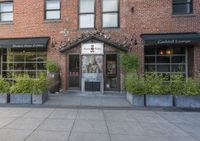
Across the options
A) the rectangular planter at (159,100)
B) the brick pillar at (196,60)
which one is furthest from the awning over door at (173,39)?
the rectangular planter at (159,100)

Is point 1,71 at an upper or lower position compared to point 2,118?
upper

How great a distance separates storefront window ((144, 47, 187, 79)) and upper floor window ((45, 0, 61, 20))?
6.87m

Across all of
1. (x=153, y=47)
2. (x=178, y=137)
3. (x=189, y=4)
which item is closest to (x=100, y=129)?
(x=178, y=137)

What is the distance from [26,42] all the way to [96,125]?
33.8 ft

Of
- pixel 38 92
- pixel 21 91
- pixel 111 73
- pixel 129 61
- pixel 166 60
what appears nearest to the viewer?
pixel 38 92

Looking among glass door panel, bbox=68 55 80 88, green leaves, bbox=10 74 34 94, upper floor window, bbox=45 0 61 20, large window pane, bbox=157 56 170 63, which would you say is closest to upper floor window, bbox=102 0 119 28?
glass door panel, bbox=68 55 80 88

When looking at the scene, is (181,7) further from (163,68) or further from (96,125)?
(96,125)

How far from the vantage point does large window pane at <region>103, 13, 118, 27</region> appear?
1590 centimetres

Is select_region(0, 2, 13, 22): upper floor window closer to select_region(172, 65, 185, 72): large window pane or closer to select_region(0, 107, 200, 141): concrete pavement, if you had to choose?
select_region(0, 107, 200, 141): concrete pavement

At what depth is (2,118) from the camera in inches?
331

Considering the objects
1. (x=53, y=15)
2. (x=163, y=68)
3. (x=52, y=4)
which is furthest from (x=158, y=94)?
(x=52, y=4)

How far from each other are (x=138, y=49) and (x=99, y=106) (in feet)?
19.9

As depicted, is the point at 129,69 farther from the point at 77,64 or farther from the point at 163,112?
the point at 163,112

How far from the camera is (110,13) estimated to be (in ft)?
52.2
